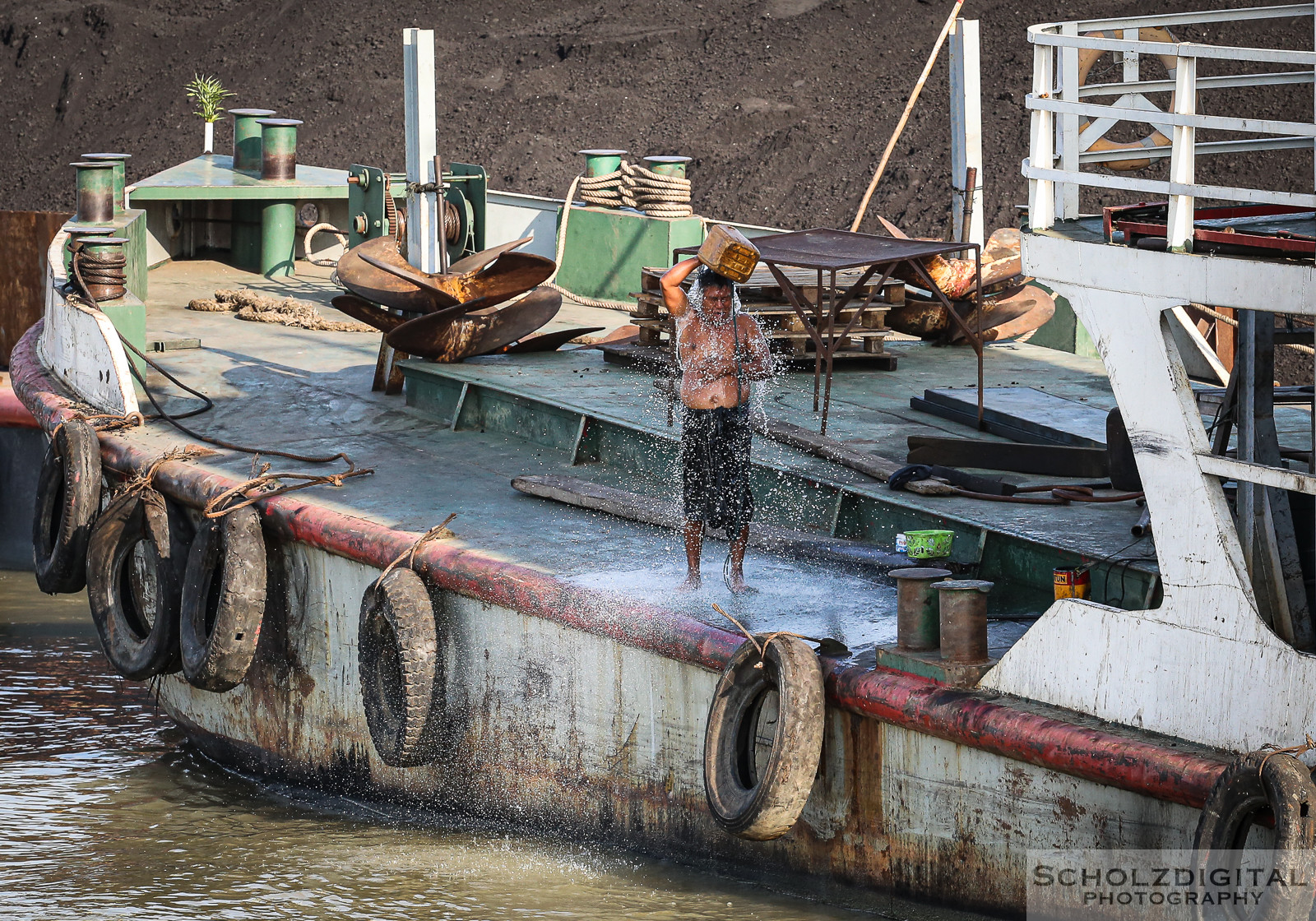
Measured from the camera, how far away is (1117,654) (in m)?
4.88

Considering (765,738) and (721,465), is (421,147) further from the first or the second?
(765,738)

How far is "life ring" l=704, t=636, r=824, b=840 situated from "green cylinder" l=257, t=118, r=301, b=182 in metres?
9.56

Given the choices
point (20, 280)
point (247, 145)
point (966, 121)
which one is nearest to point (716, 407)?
point (966, 121)

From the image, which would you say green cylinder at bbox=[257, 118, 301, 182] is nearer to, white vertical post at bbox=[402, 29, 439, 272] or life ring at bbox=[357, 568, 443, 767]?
white vertical post at bbox=[402, 29, 439, 272]

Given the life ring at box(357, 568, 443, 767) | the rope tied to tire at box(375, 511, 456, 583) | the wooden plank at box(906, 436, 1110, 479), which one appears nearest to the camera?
the life ring at box(357, 568, 443, 767)

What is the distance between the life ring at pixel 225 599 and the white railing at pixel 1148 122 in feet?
12.2

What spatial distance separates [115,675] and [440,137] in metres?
19.6

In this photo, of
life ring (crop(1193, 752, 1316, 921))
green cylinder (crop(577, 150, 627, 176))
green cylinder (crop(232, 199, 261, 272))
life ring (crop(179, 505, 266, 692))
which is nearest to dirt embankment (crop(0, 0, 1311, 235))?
green cylinder (crop(577, 150, 627, 176))

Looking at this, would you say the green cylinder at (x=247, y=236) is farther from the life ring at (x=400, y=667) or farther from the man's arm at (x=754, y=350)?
the man's arm at (x=754, y=350)

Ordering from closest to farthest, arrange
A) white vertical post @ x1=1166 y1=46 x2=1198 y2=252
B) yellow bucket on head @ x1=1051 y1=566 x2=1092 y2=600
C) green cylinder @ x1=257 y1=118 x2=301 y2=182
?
white vertical post @ x1=1166 y1=46 x2=1198 y2=252 < yellow bucket on head @ x1=1051 y1=566 x2=1092 y2=600 < green cylinder @ x1=257 y1=118 x2=301 y2=182

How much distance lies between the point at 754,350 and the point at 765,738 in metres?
1.60

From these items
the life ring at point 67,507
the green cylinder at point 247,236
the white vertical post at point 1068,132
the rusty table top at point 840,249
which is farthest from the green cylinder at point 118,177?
the white vertical post at point 1068,132

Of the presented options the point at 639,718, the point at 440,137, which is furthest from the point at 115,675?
the point at 440,137

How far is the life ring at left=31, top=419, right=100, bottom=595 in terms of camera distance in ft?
27.2
